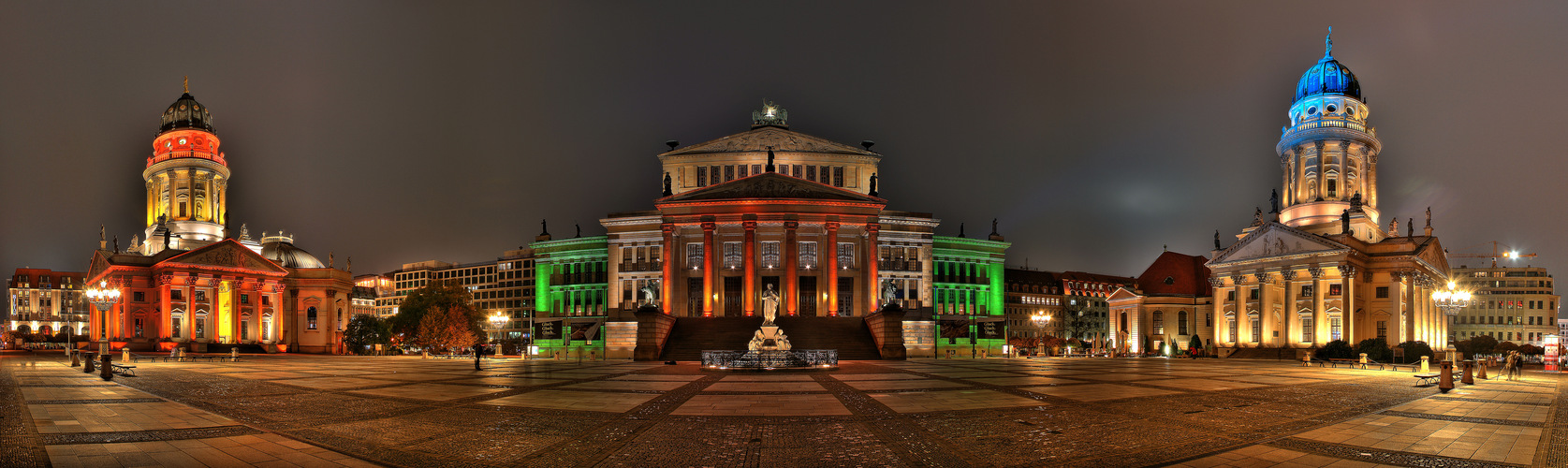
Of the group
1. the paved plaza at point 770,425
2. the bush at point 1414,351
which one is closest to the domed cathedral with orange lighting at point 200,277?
the paved plaza at point 770,425

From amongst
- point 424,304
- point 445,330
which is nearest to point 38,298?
point 424,304

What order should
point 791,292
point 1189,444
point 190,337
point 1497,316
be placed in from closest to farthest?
point 1189,444
point 791,292
point 190,337
point 1497,316

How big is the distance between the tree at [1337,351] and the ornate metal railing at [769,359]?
4059cm

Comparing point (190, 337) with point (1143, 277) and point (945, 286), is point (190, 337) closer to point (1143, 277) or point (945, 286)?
point (945, 286)

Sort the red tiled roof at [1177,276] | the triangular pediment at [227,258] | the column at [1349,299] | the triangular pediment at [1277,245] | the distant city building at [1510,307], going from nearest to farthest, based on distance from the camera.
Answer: the column at [1349,299] < the triangular pediment at [1277,245] < the triangular pediment at [227,258] < the red tiled roof at [1177,276] < the distant city building at [1510,307]

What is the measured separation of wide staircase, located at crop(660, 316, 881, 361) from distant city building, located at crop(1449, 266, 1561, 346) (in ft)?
371

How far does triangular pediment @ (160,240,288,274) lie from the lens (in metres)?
77.4

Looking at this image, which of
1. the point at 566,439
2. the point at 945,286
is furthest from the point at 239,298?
the point at 566,439

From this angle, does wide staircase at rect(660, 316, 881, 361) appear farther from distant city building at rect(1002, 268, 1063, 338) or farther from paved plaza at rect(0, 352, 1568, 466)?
distant city building at rect(1002, 268, 1063, 338)

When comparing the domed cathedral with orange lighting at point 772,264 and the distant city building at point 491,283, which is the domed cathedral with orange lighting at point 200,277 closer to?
the domed cathedral with orange lighting at point 772,264

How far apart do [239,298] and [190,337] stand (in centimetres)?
558

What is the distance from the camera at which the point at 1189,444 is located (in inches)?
534

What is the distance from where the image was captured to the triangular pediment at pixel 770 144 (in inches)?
3162

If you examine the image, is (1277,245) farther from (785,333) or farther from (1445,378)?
(1445,378)
